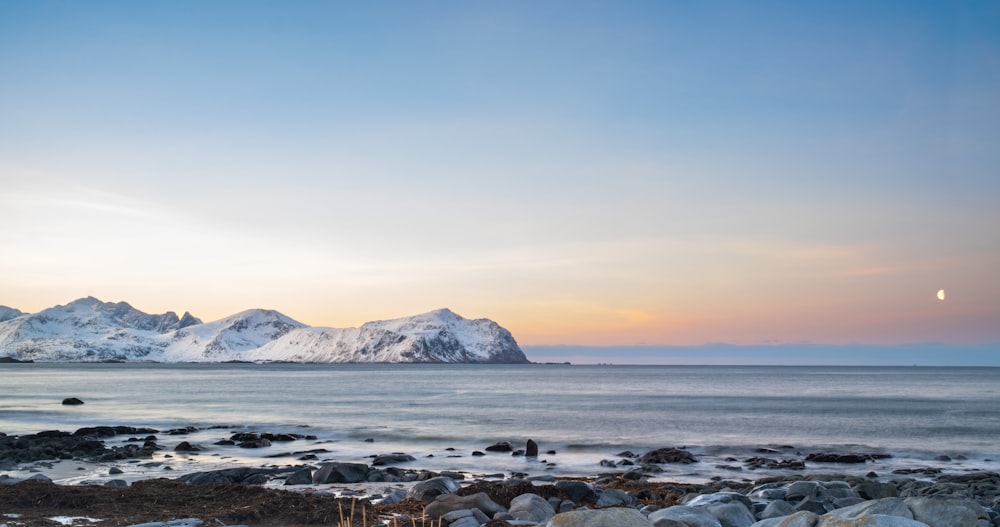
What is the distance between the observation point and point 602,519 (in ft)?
29.9

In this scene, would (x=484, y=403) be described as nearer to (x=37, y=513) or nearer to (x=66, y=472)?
(x=66, y=472)

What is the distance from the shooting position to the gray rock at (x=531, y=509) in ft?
46.4

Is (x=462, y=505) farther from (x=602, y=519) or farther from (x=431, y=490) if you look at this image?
(x=602, y=519)

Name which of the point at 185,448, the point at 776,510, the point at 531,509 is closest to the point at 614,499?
the point at 531,509

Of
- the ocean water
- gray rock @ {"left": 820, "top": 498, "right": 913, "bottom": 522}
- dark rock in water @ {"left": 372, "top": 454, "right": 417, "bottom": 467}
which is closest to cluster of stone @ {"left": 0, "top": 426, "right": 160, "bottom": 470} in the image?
the ocean water

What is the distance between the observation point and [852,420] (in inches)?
2064

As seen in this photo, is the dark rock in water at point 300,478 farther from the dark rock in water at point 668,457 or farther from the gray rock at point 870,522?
the gray rock at point 870,522

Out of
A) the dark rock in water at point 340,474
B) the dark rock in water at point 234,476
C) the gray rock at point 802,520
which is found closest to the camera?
the gray rock at point 802,520

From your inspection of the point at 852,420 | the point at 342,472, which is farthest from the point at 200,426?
the point at 852,420

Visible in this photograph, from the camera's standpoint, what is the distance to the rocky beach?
11828 millimetres

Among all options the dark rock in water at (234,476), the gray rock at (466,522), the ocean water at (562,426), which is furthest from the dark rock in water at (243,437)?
the gray rock at (466,522)

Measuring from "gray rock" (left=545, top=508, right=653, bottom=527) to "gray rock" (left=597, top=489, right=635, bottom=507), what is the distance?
7.96 metres

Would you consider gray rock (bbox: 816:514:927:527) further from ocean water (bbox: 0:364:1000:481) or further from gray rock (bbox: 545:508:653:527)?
ocean water (bbox: 0:364:1000:481)

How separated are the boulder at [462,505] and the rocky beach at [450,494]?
0.09ft
